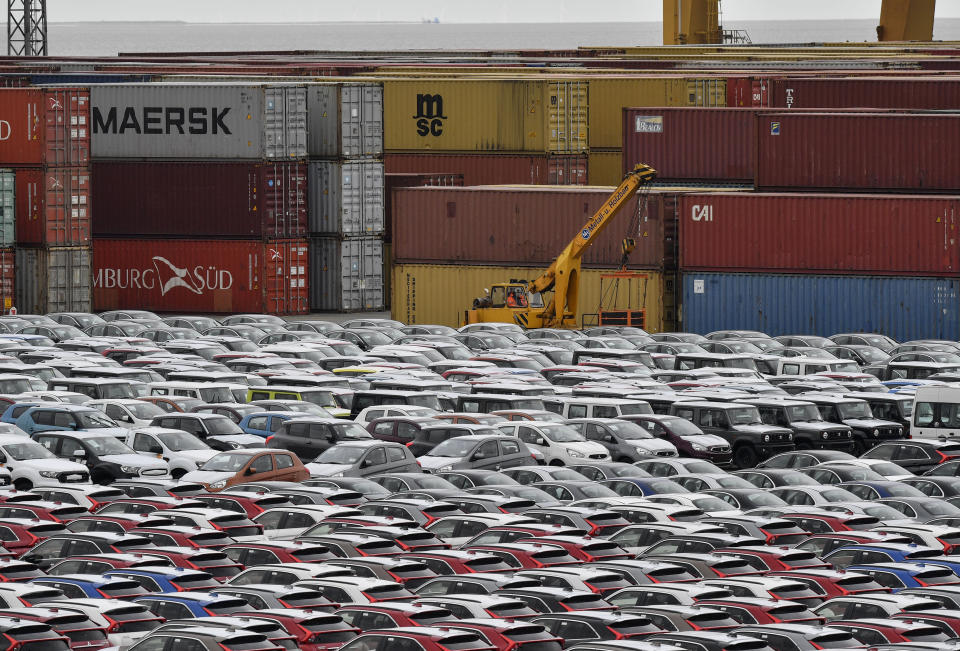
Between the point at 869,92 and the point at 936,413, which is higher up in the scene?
the point at 869,92

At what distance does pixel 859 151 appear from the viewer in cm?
5444

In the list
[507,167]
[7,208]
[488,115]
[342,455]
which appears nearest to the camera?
[342,455]

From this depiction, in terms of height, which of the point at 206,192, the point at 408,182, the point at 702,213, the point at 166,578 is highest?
the point at 408,182

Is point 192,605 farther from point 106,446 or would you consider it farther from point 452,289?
point 452,289

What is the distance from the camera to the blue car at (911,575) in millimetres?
19891

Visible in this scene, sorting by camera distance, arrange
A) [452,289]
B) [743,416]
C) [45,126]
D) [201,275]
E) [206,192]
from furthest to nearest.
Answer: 1. [201,275]
2. [206,192]
3. [45,126]
4. [452,289]
5. [743,416]

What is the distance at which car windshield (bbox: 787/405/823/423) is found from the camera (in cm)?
3466

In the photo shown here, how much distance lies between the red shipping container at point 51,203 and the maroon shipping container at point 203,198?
2.86m

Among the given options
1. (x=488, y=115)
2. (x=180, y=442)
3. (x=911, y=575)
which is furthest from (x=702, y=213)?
(x=911, y=575)

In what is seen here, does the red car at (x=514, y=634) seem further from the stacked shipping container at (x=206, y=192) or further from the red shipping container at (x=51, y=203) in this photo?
the red shipping container at (x=51, y=203)

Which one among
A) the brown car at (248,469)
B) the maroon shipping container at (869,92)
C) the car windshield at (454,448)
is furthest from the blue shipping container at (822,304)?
the brown car at (248,469)

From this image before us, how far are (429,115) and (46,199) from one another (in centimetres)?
1631

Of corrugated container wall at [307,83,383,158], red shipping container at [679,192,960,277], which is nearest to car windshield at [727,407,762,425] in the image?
red shipping container at [679,192,960,277]

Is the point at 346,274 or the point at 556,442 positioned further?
the point at 346,274
